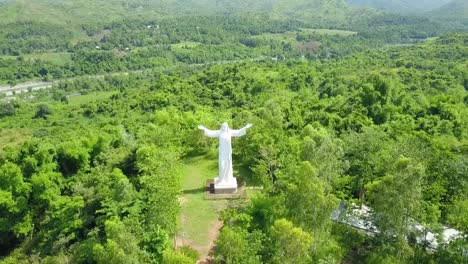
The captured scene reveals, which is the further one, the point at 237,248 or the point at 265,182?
the point at 265,182

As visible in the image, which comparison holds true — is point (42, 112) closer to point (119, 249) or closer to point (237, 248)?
point (119, 249)

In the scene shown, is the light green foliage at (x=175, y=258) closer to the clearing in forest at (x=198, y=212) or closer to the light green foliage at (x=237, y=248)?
the light green foliage at (x=237, y=248)

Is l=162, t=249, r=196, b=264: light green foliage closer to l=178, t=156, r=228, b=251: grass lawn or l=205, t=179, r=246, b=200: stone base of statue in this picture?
l=178, t=156, r=228, b=251: grass lawn

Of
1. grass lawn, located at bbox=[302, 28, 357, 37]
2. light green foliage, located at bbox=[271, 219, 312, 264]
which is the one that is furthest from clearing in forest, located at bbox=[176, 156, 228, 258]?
grass lawn, located at bbox=[302, 28, 357, 37]

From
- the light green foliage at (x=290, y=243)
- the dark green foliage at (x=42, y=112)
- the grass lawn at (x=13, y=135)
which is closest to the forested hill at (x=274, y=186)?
the light green foliage at (x=290, y=243)

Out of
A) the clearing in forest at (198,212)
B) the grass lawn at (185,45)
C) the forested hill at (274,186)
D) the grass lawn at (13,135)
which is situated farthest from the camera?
the grass lawn at (185,45)

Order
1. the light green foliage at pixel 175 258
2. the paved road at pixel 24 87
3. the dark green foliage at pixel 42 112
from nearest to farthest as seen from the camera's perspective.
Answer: the light green foliage at pixel 175 258, the dark green foliage at pixel 42 112, the paved road at pixel 24 87

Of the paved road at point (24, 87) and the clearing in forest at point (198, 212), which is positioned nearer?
the clearing in forest at point (198, 212)

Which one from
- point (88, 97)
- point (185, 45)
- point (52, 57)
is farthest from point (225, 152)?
point (185, 45)
